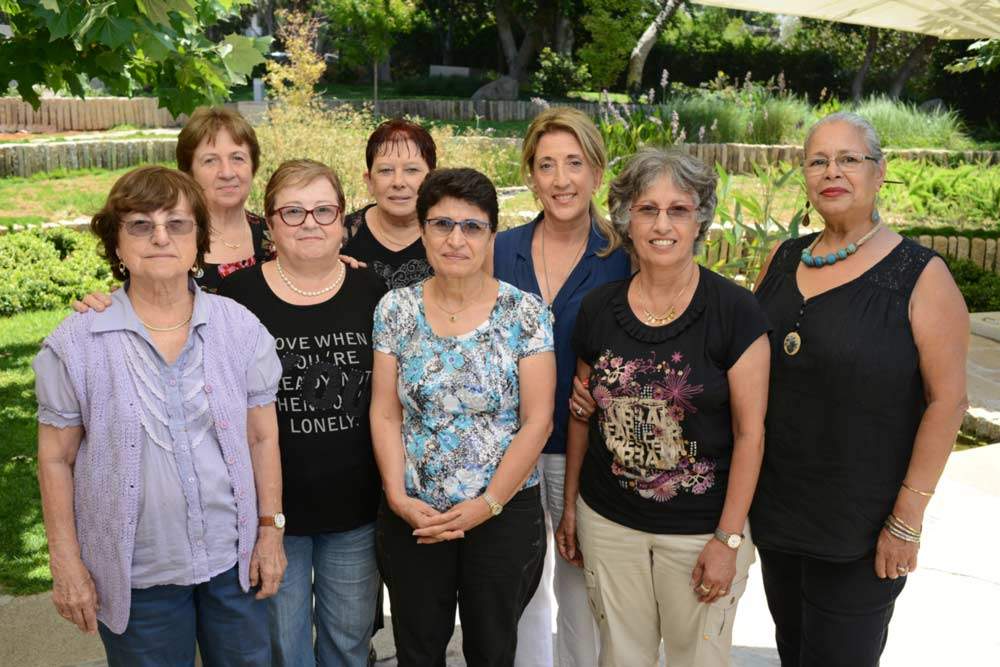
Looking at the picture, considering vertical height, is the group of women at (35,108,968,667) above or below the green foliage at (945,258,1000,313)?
above

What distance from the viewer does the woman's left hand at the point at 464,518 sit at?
2.49 meters

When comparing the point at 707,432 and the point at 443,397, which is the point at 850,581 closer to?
the point at 707,432

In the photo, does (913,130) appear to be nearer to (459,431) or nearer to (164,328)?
(459,431)

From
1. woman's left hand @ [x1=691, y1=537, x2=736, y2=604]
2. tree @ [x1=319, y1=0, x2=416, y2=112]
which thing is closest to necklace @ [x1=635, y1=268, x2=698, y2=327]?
woman's left hand @ [x1=691, y1=537, x2=736, y2=604]

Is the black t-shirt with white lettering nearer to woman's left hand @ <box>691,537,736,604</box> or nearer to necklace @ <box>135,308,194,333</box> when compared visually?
necklace @ <box>135,308,194,333</box>

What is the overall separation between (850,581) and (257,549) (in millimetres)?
1556

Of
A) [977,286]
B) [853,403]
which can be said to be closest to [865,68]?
[977,286]

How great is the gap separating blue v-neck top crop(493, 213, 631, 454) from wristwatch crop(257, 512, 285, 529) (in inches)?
33.2

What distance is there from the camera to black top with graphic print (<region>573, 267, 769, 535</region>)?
2.43 metres

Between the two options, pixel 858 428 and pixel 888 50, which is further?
pixel 888 50

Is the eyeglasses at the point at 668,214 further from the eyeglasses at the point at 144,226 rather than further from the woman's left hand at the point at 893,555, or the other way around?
the eyeglasses at the point at 144,226

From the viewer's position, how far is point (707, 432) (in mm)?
2451

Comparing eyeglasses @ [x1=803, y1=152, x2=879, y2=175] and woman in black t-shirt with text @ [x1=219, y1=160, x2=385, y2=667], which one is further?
woman in black t-shirt with text @ [x1=219, y1=160, x2=385, y2=667]

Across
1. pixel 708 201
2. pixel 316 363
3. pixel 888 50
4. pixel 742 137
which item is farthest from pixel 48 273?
pixel 888 50
